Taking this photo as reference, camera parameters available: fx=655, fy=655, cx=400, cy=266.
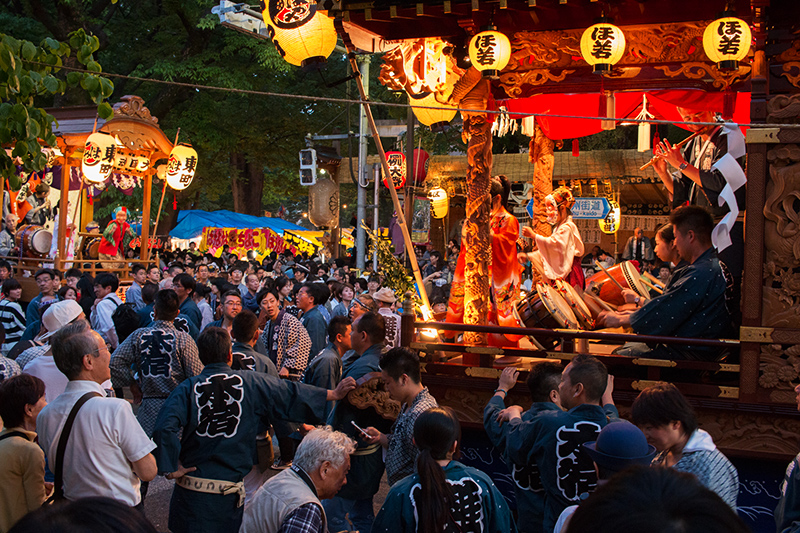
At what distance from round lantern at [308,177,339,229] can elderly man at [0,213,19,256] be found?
8042 mm

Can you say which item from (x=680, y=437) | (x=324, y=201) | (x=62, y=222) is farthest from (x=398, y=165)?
(x=680, y=437)

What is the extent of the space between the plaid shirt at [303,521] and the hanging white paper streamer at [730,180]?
3.95 m

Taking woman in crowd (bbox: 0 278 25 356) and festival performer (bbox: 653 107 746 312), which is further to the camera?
woman in crowd (bbox: 0 278 25 356)

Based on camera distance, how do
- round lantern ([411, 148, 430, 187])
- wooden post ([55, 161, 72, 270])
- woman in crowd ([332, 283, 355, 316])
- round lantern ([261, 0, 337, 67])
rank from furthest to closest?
1. round lantern ([411, 148, 430, 187])
2. wooden post ([55, 161, 72, 270])
3. woman in crowd ([332, 283, 355, 316])
4. round lantern ([261, 0, 337, 67])

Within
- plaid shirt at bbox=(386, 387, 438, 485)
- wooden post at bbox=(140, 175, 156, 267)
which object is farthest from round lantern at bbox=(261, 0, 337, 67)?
wooden post at bbox=(140, 175, 156, 267)

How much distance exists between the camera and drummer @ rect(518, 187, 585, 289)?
788 cm

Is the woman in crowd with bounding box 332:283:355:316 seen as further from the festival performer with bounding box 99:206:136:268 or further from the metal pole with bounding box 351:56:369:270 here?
the festival performer with bounding box 99:206:136:268

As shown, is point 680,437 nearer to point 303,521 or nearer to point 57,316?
point 303,521

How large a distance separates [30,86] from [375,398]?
3.00 m

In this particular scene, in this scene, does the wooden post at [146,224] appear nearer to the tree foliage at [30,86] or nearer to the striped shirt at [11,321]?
the striped shirt at [11,321]

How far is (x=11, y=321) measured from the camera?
826 cm

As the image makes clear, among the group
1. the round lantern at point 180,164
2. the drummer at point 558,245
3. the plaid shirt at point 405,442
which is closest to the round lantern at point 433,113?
the drummer at point 558,245

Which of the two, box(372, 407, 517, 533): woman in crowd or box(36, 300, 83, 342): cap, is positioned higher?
box(36, 300, 83, 342): cap

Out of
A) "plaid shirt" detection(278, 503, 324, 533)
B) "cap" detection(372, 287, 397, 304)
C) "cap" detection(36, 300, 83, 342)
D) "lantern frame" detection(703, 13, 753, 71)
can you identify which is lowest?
"cap" detection(372, 287, 397, 304)
